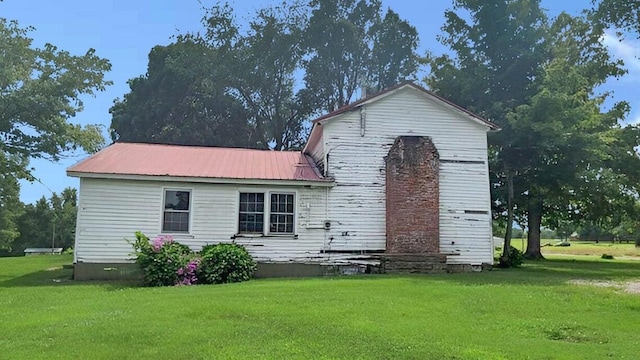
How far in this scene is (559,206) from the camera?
32875 millimetres

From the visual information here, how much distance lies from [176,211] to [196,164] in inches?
80.2

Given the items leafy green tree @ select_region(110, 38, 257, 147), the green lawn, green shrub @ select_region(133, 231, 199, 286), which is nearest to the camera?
the green lawn

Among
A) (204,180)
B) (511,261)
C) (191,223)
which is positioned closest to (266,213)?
(204,180)

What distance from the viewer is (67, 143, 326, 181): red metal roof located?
55.9 feet

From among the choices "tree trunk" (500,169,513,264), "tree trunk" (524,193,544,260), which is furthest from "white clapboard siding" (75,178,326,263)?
"tree trunk" (524,193,544,260)

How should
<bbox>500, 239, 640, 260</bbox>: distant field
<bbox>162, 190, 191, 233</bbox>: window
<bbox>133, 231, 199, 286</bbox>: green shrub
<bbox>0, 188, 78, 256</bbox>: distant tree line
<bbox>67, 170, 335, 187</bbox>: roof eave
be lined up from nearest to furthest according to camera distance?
<bbox>133, 231, 199, 286</bbox>: green shrub → <bbox>67, 170, 335, 187</bbox>: roof eave → <bbox>162, 190, 191, 233</bbox>: window → <bbox>500, 239, 640, 260</bbox>: distant field → <bbox>0, 188, 78, 256</bbox>: distant tree line

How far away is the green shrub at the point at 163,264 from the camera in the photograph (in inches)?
581

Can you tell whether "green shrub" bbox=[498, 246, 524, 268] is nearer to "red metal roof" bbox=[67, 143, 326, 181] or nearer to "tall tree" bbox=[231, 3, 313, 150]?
"red metal roof" bbox=[67, 143, 326, 181]

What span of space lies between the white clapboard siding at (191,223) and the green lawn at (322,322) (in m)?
2.87

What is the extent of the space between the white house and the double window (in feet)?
0.11

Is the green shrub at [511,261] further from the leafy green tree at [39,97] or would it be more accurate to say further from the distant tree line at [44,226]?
the distant tree line at [44,226]

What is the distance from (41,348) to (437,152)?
14666mm

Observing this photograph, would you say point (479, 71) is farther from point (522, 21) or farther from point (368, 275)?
point (368, 275)

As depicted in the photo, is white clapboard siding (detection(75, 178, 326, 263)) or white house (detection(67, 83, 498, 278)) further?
white house (detection(67, 83, 498, 278))
